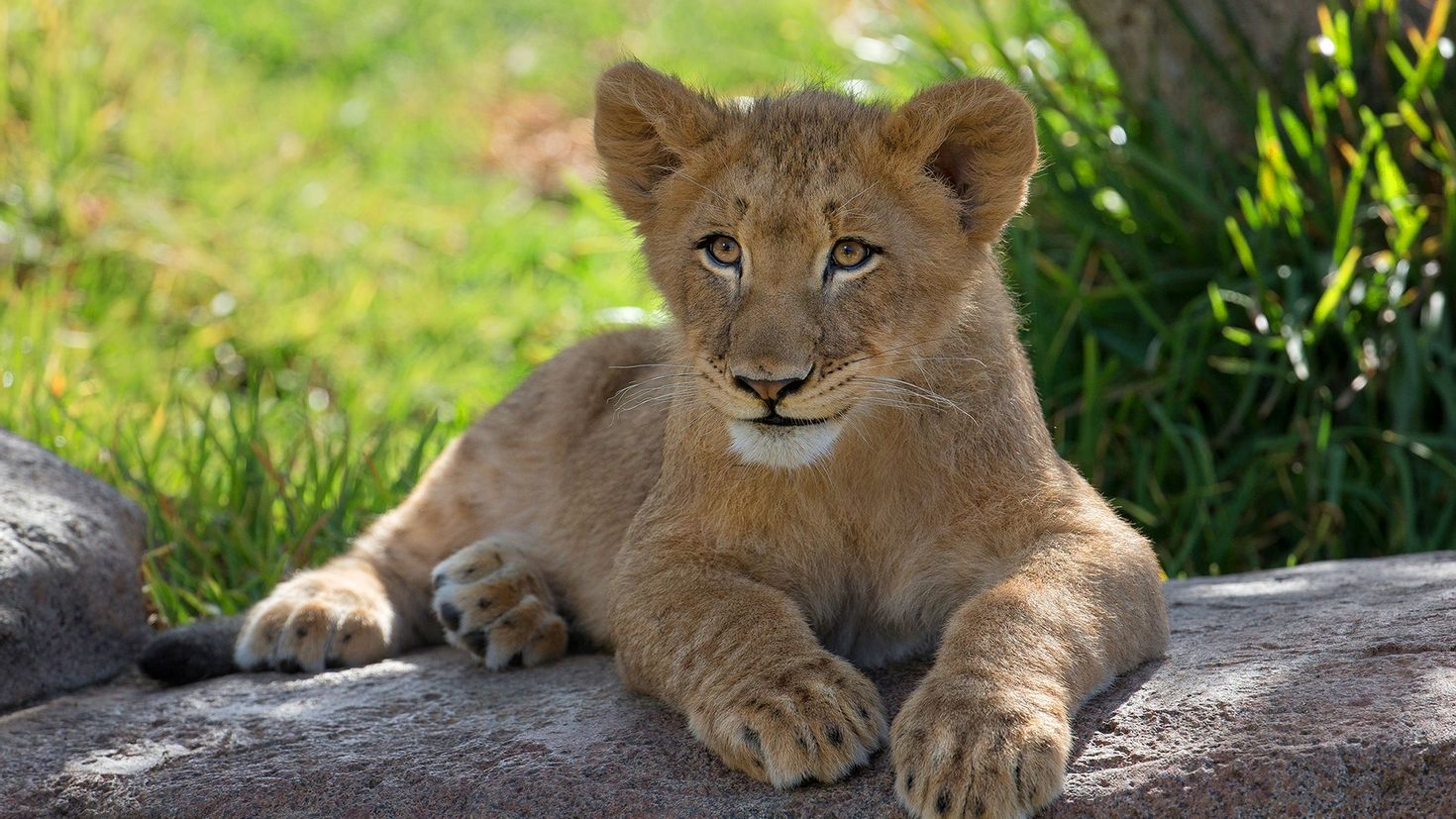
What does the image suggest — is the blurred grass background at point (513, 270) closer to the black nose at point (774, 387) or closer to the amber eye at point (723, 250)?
the amber eye at point (723, 250)

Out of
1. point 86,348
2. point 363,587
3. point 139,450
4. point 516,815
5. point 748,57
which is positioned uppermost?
point 748,57

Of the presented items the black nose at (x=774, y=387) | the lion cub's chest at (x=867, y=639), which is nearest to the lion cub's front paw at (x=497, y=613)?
the lion cub's chest at (x=867, y=639)

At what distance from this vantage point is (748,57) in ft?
34.5

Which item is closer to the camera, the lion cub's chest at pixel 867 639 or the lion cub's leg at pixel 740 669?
the lion cub's leg at pixel 740 669

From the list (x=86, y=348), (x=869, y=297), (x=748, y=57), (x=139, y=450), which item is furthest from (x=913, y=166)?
(x=748, y=57)

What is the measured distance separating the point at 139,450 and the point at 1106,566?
3.75m

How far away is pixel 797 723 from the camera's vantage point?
305cm

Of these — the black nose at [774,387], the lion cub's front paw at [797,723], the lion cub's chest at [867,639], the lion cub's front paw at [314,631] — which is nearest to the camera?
the lion cub's front paw at [797,723]

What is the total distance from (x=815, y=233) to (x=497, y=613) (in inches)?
57.1

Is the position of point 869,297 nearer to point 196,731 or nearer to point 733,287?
point 733,287

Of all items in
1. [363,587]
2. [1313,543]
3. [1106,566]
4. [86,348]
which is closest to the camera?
[1106,566]

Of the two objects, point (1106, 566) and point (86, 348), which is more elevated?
point (86, 348)

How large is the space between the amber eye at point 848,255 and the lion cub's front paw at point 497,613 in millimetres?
1379

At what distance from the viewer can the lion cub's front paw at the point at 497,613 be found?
13.7 feet
